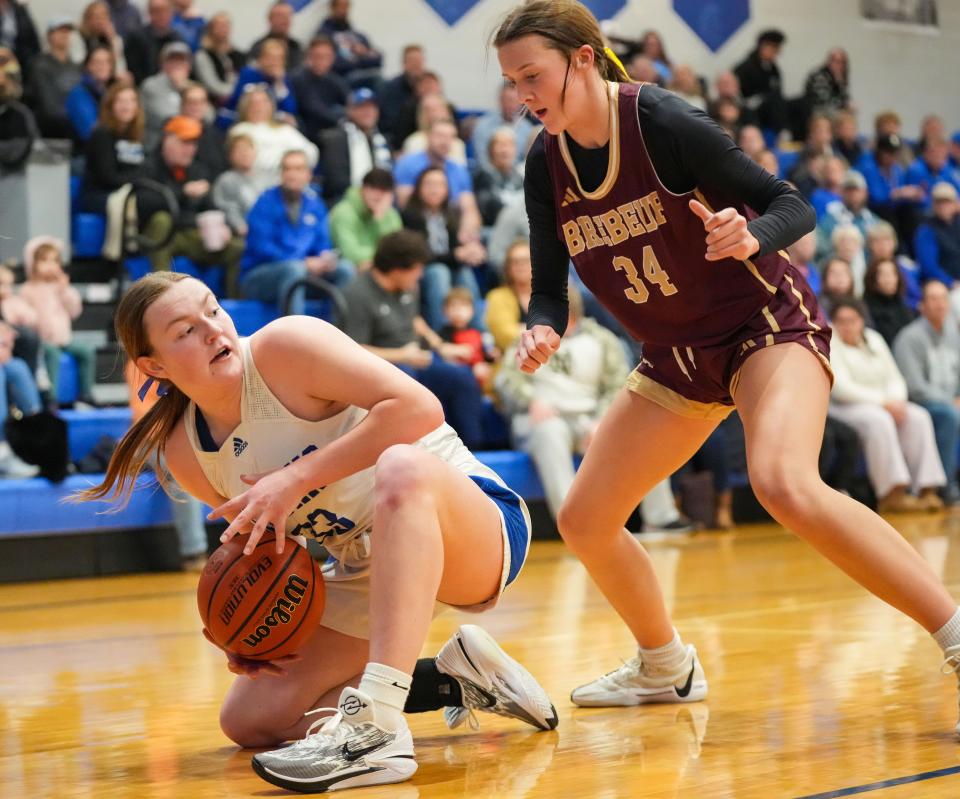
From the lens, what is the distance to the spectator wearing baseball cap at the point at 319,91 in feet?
33.1

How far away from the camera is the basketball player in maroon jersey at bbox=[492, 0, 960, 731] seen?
2699 millimetres

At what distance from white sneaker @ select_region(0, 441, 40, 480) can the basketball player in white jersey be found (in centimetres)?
367

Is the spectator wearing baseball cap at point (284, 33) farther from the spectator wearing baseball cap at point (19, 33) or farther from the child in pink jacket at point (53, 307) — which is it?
the child in pink jacket at point (53, 307)

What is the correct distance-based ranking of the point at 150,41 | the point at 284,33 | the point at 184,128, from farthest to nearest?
1. the point at 284,33
2. the point at 150,41
3. the point at 184,128

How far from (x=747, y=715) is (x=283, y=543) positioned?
111 centimetres

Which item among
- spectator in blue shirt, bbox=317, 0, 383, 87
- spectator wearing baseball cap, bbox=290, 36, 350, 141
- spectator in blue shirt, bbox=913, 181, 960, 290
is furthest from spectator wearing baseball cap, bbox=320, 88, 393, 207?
spectator in blue shirt, bbox=913, 181, 960, 290

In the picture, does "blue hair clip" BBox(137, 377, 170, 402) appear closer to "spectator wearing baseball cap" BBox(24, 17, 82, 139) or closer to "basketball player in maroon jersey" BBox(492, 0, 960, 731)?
"basketball player in maroon jersey" BBox(492, 0, 960, 731)

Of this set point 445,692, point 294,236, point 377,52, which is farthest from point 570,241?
point 377,52

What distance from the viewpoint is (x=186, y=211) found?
8.35m

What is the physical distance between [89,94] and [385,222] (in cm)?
214

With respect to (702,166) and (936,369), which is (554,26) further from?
(936,369)

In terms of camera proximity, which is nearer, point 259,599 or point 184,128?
point 259,599

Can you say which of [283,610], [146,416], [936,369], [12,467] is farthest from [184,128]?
[283,610]

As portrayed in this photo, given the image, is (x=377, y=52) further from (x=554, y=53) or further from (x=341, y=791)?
(x=341, y=791)
